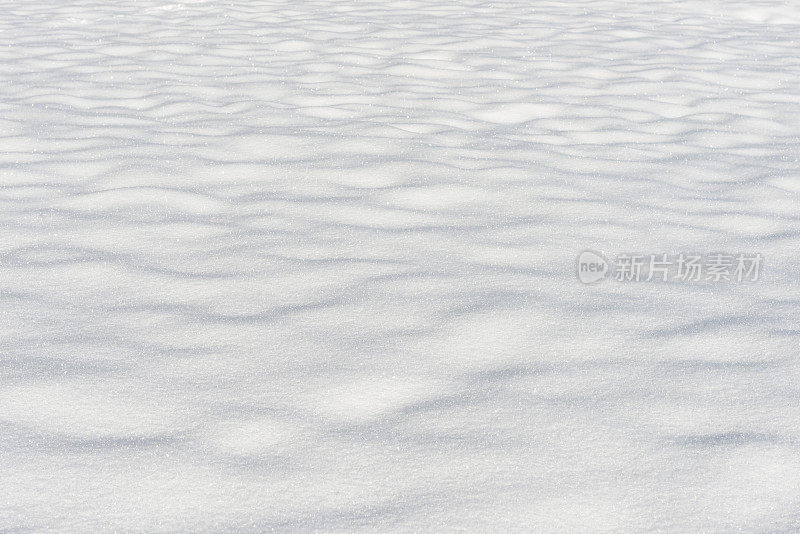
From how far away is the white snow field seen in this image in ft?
3.83

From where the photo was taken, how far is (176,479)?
117 cm

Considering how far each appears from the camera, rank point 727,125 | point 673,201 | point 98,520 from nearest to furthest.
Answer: point 98,520 < point 673,201 < point 727,125

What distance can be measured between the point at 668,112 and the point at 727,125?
250 mm

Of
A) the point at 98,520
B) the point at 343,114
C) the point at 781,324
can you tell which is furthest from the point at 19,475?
the point at 343,114

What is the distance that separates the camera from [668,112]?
121 inches

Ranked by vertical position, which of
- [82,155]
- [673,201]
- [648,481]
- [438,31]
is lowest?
[648,481]

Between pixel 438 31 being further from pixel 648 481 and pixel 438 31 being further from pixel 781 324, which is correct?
pixel 648 481

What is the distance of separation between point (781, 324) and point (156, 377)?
4.27ft

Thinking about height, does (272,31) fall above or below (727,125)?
above

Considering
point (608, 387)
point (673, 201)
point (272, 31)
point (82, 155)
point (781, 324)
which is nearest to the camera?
point (608, 387)

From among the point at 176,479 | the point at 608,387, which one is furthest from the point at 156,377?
the point at 608,387

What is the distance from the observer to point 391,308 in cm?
163

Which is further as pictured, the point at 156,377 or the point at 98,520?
the point at 156,377

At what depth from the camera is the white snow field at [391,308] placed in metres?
1.17
